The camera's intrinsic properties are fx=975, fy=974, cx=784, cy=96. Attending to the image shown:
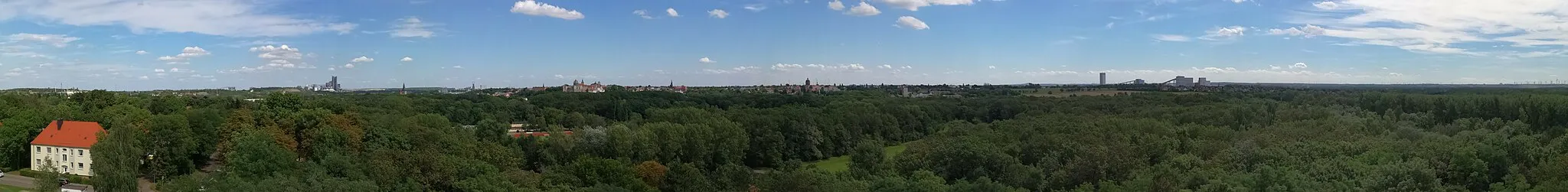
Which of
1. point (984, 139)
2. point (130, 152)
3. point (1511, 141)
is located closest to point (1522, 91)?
point (1511, 141)

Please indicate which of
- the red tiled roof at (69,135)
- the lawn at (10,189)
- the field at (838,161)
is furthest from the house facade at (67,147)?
the field at (838,161)

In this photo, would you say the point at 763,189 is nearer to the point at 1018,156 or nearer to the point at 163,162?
the point at 1018,156

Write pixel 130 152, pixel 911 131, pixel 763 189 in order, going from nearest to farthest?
pixel 763 189 → pixel 130 152 → pixel 911 131

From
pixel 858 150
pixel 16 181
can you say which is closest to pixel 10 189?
pixel 16 181

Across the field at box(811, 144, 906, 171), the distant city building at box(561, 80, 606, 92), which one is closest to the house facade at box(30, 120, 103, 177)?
the field at box(811, 144, 906, 171)

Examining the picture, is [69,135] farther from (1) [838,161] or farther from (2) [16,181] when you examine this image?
(1) [838,161]

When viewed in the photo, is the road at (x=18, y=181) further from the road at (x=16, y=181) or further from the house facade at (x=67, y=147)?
the house facade at (x=67, y=147)
